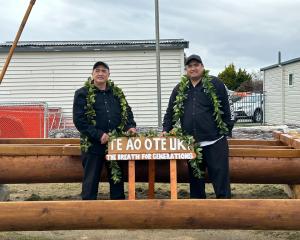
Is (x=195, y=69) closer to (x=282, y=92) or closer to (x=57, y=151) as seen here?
(x=57, y=151)

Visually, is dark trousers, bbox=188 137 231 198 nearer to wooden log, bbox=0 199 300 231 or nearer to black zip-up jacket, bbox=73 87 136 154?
wooden log, bbox=0 199 300 231

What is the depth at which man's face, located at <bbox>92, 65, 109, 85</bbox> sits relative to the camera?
4.64m

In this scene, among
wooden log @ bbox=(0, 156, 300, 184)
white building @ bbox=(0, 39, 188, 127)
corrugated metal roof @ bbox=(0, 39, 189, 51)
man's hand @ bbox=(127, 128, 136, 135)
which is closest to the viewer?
man's hand @ bbox=(127, 128, 136, 135)

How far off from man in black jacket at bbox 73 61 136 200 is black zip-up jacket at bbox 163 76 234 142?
526 millimetres

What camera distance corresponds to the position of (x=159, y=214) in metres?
4.02

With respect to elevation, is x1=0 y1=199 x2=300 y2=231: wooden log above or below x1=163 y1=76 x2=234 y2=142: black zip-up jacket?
below

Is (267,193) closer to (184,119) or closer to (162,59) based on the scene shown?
(184,119)

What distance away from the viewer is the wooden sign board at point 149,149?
13.8 ft

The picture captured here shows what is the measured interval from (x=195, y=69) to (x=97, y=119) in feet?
3.35

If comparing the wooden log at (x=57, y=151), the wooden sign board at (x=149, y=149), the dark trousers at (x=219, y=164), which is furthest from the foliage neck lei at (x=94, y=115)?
the dark trousers at (x=219, y=164)

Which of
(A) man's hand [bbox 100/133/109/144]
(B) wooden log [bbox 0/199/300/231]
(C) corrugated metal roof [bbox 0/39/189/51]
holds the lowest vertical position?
(B) wooden log [bbox 0/199/300/231]

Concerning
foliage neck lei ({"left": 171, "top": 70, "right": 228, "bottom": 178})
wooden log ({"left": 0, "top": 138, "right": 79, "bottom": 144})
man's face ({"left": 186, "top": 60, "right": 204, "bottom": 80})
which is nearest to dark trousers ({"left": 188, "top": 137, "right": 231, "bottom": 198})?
foliage neck lei ({"left": 171, "top": 70, "right": 228, "bottom": 178})

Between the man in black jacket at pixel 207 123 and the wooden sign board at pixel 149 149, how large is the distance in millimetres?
372

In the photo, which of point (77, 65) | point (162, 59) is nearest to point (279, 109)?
point (162, 59)
